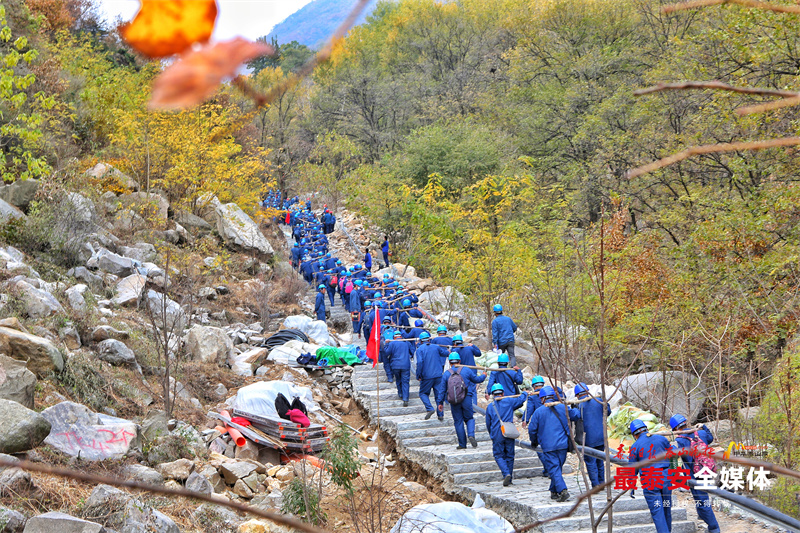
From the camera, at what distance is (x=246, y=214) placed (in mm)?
28344

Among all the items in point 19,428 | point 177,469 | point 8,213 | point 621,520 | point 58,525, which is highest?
point 8,213

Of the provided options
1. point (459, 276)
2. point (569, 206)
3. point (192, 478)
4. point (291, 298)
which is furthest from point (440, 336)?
point (569, 206)

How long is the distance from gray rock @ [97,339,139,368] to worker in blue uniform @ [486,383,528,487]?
674 centimetres

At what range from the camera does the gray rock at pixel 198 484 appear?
8219mm

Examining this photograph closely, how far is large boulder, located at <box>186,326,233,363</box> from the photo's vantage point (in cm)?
1475

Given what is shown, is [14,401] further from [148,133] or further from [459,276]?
[148,133]

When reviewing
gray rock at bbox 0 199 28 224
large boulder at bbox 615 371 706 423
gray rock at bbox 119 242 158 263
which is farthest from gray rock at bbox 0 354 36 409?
gray rock at bbox 119 242 158 263

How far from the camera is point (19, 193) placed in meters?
17.6

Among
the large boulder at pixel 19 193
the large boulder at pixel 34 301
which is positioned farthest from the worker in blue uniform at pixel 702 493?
the large boulder at pixel 19 193

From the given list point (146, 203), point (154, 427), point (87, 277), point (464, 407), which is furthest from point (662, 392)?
point (146, 203)

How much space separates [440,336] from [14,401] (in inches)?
303

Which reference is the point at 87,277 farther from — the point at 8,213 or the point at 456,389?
the point at 456,389

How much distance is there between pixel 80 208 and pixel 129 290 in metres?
3.30

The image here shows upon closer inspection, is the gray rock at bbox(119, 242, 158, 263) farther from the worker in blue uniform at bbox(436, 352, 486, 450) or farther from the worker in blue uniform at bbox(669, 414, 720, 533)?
the worker in blue uniform at bbox(669, 414, 720, 533)
